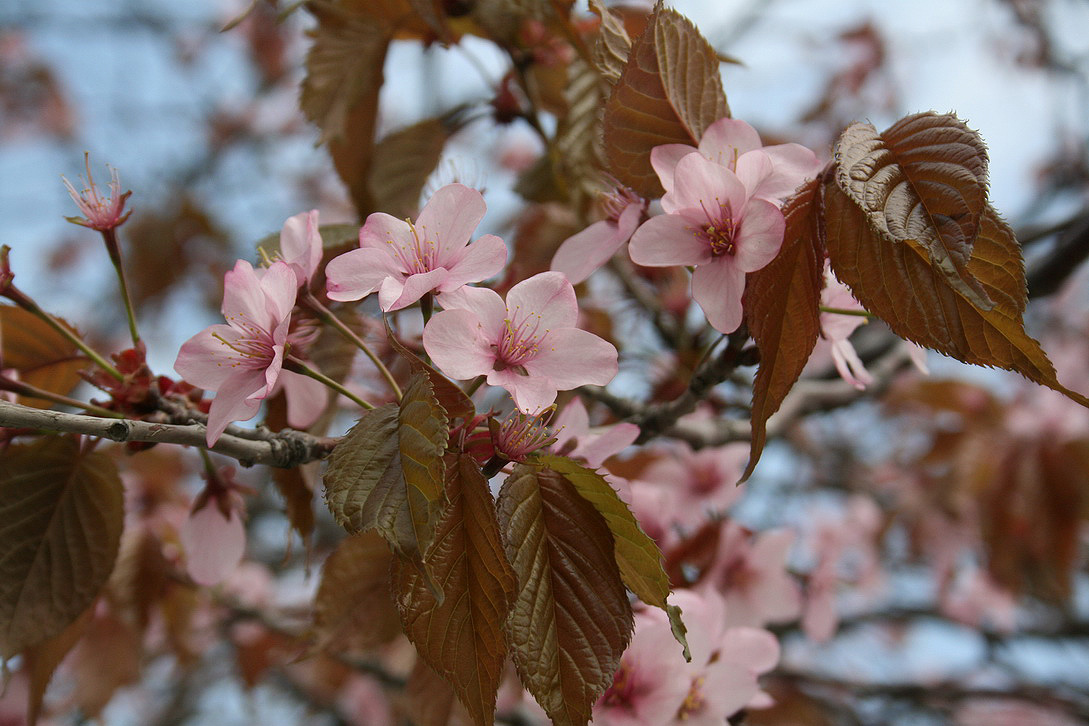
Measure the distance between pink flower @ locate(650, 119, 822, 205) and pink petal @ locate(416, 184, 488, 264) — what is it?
0.17 m

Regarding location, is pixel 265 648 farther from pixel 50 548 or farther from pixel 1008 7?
pixel 1008 7

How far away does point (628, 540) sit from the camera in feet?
1.96

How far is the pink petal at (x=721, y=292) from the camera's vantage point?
24.4 inches

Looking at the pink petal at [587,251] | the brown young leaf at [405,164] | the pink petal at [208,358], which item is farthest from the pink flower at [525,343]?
the brown young leaf at [405,164]

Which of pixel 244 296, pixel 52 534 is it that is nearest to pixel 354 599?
pixel 52 534

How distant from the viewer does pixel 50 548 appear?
77 centimetres

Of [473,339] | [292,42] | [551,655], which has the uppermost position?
[473,339]

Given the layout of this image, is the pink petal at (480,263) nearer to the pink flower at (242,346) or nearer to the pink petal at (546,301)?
the pink petal at (546,301)

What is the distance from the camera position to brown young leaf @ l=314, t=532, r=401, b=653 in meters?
0.90

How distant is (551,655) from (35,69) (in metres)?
5.60

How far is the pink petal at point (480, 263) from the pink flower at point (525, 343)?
13mm

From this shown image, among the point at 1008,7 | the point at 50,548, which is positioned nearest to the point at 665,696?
the point at 50,548

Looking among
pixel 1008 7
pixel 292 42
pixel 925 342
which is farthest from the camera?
pixel 292 42

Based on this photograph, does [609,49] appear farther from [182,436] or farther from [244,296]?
[182,436]
